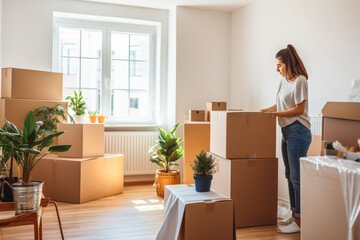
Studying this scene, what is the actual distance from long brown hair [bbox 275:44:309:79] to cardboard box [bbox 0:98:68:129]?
8.25 ft

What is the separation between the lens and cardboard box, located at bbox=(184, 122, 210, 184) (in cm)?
384

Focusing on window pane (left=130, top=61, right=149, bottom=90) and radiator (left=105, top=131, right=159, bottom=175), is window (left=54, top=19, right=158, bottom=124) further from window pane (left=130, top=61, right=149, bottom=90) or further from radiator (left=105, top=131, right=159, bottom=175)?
radiator (left=105, top=131, right=159, bottom=175)

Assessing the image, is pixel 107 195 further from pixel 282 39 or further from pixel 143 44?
pixel 282 39

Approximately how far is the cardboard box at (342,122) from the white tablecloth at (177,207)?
31.3 inches

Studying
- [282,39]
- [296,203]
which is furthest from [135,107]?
[296,203]

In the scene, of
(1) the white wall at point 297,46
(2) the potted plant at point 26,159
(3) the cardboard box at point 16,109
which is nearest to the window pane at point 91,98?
(3) the cardboard box at point 16,109

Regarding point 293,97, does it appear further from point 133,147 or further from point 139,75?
point 139,75

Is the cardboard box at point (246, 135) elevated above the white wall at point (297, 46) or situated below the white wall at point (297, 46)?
below

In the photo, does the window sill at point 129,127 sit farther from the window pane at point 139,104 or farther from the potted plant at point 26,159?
the potted plant at point 26,159

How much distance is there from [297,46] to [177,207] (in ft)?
7.11

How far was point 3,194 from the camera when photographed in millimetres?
1975

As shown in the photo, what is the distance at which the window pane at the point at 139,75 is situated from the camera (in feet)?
15.3

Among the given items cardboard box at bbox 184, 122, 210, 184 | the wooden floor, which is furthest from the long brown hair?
cardboard box at bbox 184, 122, 210, 184

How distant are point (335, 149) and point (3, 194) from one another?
1967mm
